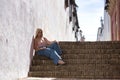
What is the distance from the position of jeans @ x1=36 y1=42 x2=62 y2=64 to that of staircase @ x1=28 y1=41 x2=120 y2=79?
0.11 meters

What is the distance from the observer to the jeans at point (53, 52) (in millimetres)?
8641

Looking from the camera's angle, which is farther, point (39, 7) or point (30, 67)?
point (39, 7)

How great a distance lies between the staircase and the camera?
804cm

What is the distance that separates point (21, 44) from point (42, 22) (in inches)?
114

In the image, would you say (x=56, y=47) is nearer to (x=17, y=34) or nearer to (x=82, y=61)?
(x=82, y=61)

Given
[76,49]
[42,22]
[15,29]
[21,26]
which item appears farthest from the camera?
[42,22]

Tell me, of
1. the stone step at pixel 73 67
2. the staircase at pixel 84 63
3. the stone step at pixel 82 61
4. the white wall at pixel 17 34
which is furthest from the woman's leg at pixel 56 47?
the stone step at pixel 73 67

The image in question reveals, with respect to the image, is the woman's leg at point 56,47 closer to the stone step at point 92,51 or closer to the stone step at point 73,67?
the stone step at point 92,51

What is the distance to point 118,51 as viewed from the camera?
9.39 metres

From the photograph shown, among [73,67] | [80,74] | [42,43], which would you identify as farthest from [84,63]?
[42,43]

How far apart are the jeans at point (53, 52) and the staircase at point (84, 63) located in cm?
11

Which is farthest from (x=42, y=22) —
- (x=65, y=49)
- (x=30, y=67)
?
(x=30, y=67)

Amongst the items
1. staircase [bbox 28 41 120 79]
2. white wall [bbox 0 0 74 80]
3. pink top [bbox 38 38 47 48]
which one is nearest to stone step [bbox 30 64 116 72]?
staircase [bbox 28 41 120 79]

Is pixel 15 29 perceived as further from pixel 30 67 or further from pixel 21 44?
pixel 30 67
